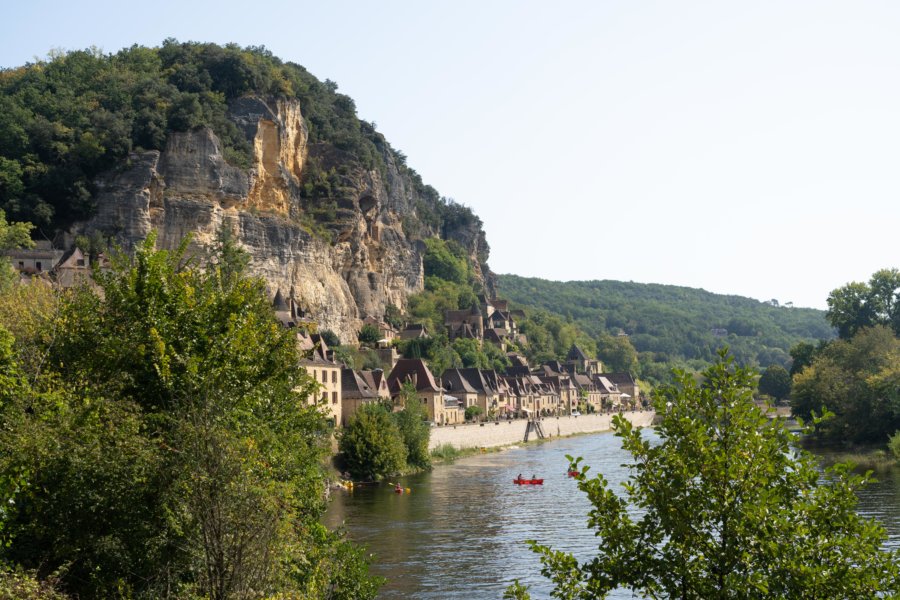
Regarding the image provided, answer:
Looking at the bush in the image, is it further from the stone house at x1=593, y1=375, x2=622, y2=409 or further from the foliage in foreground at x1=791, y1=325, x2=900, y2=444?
the stone house at x1=593, y1=375, x2=622, y2=409

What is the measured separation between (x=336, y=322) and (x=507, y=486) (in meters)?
54.6

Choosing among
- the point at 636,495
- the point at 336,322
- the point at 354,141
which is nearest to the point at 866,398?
the point at 336,322

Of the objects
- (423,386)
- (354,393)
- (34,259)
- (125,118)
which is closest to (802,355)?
(423,386)

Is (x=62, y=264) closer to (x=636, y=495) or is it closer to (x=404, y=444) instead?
(x=404, y=444)

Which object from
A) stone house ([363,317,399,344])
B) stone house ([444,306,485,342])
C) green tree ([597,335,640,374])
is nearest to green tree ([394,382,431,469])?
stone house ([363,317,399,344])

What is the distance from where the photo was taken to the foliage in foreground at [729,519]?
11.3 m

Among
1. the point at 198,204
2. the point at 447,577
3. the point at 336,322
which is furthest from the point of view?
the point at 336,322

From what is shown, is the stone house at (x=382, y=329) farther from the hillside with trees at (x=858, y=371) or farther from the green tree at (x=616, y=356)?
the green tree at (x=616, y=356)

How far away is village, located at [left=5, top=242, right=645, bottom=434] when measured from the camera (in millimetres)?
70400

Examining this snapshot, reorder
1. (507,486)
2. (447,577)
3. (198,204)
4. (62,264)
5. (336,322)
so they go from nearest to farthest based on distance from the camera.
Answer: (447,577) → (507,486) → (62,264) → (198,204) → (336,322)

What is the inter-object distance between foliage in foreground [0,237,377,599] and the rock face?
53026mm

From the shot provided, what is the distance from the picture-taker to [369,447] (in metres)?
58.7

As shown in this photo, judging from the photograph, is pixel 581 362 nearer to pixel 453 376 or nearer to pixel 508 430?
pixel 453 376

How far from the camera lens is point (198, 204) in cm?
9225
